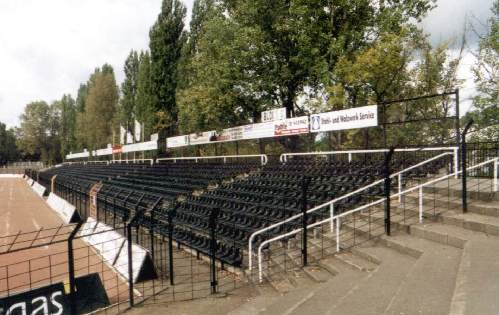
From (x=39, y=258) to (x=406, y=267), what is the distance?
797 cm

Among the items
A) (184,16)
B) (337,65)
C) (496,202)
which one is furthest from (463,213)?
(184,16)

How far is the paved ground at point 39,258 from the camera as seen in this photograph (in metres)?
7.90

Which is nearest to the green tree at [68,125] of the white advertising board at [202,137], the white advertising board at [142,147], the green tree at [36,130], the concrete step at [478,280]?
the green tree at [36,130]

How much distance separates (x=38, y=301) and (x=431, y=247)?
585cm

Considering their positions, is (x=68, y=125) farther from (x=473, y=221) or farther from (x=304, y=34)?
(x=473, y=221)

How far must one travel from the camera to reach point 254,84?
22406 millimetres

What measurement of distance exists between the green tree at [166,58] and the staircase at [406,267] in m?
29.4

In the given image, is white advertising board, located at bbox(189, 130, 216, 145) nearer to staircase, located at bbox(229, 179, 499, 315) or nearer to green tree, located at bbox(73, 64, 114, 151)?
staircase, located at bbox(229, 179, 499, 315)

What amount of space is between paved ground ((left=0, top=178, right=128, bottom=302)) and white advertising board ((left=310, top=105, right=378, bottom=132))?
7.54 m

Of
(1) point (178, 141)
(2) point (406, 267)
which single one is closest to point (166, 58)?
(1) point (178, 141)

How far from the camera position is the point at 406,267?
17.9ft

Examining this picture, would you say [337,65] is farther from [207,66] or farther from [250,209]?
[250,209]

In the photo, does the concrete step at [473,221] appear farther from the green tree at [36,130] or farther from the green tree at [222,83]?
the green tree at [36,130]

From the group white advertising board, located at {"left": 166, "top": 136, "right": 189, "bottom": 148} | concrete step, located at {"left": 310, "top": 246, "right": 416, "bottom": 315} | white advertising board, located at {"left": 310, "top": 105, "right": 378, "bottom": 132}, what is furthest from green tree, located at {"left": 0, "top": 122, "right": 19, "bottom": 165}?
concrete step, located at {"left": 310, "top": 246, "right": 416, "bottom": 315}
